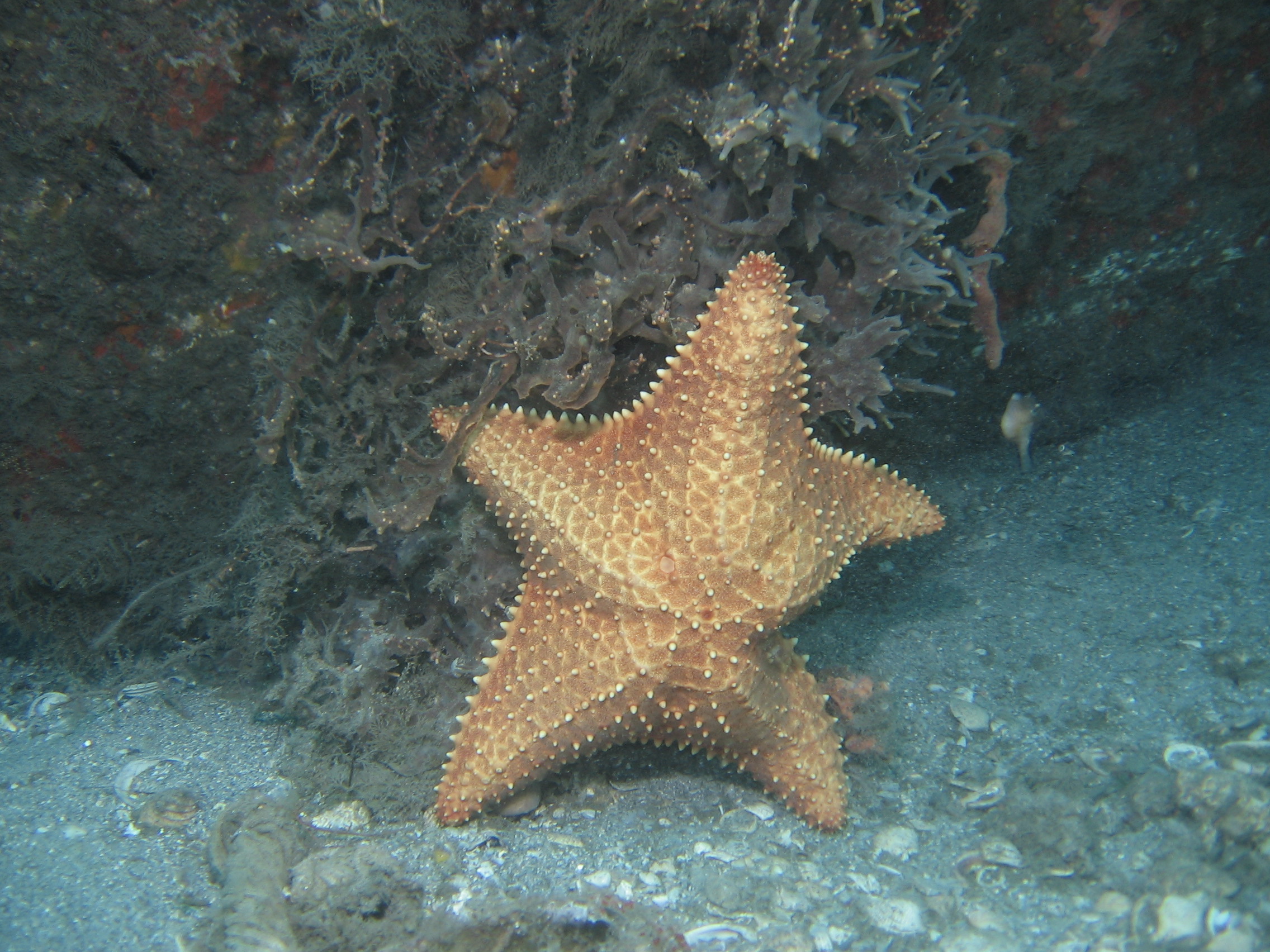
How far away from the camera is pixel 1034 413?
5.83 meters

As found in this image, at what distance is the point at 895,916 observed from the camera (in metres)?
3.23

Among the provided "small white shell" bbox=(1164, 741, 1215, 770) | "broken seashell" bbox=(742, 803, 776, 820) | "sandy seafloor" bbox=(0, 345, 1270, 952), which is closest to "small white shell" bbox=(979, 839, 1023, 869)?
"sandy seafloor" bbox=(0, 345, 1270, 952)

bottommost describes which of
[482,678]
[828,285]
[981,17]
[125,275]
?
→ [482,678]

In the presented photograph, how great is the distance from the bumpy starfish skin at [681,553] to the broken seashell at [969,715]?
1.05 metres

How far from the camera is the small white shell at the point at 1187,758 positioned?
3.40 meters

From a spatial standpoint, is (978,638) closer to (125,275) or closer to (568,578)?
(568,578)

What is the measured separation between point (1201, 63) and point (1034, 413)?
2549 millimetres

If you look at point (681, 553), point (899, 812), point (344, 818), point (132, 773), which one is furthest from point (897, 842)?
point (132, 773)

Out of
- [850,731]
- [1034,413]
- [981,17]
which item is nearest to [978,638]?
[850,731]

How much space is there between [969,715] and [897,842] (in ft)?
3.38

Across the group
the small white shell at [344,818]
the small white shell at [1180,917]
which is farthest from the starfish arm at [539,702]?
the small white shell at [1180,917]

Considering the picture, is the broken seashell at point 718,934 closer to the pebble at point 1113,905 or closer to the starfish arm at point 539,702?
the starfish arm at point 539,702

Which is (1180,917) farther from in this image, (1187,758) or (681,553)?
(681,553)

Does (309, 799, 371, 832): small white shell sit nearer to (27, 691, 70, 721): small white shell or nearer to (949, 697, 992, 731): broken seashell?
(27, 691, 70, 721): small white shell
